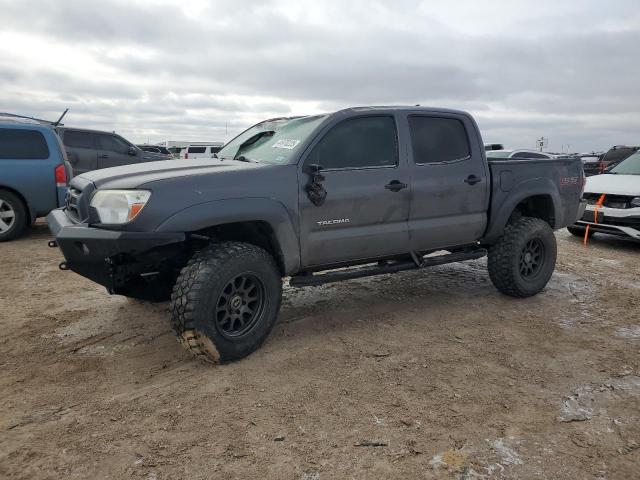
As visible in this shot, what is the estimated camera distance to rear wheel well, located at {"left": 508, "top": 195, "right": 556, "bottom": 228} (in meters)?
5.31

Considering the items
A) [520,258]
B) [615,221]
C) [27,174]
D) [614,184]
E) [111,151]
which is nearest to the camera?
[520,258]

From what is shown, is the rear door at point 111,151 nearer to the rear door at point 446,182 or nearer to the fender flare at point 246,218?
the rear door at point 446,182

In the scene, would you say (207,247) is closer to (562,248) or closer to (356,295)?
(356,295)

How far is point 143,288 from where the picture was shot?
388 centimetres

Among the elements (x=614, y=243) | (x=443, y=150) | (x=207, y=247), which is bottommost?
(x=614, y=243)

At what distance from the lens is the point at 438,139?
15.0 feet

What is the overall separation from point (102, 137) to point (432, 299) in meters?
10.0

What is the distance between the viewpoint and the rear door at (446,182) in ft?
14.2

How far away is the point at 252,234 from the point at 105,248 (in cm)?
105

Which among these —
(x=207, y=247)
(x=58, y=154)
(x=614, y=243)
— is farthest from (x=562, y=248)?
(x=58, y=154)

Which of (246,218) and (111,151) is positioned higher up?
(111,151)

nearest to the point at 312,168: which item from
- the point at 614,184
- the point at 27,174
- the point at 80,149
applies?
the point at 27,174

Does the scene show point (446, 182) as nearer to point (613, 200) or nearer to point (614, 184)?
point (613, 200)

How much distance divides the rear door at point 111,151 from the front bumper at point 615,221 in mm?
10144
